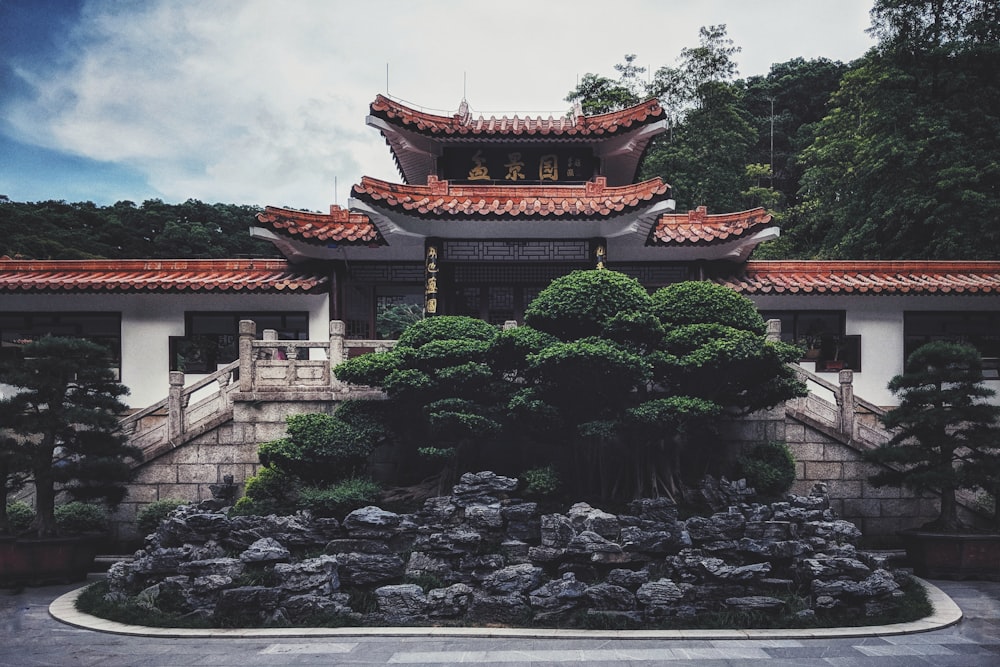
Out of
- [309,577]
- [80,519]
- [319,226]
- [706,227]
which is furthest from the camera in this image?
[706,227]

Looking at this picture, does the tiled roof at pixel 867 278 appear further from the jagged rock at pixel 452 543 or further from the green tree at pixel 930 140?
the jagged rock at pixel 452 543

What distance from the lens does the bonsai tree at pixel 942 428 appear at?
1127cm

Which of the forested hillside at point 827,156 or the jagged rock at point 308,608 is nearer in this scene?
the jagged rock at point 308,608

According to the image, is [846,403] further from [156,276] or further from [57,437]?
[156,276]

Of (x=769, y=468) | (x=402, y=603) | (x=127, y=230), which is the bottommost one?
(x=402, y=603)

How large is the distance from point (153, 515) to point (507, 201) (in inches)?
345

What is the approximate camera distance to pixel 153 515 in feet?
40.1

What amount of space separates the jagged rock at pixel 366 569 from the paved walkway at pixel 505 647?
926mm

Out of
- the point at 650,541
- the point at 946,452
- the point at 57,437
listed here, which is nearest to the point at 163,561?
the point at 57,437

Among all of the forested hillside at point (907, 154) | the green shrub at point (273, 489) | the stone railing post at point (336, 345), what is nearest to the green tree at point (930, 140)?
the forested hillside at point (907, 154)

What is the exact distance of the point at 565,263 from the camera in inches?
601

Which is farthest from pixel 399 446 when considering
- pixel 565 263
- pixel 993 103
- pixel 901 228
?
pixel 993 103

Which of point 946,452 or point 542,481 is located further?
point 946,452

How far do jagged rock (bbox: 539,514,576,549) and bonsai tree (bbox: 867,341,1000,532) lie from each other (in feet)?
18.0
